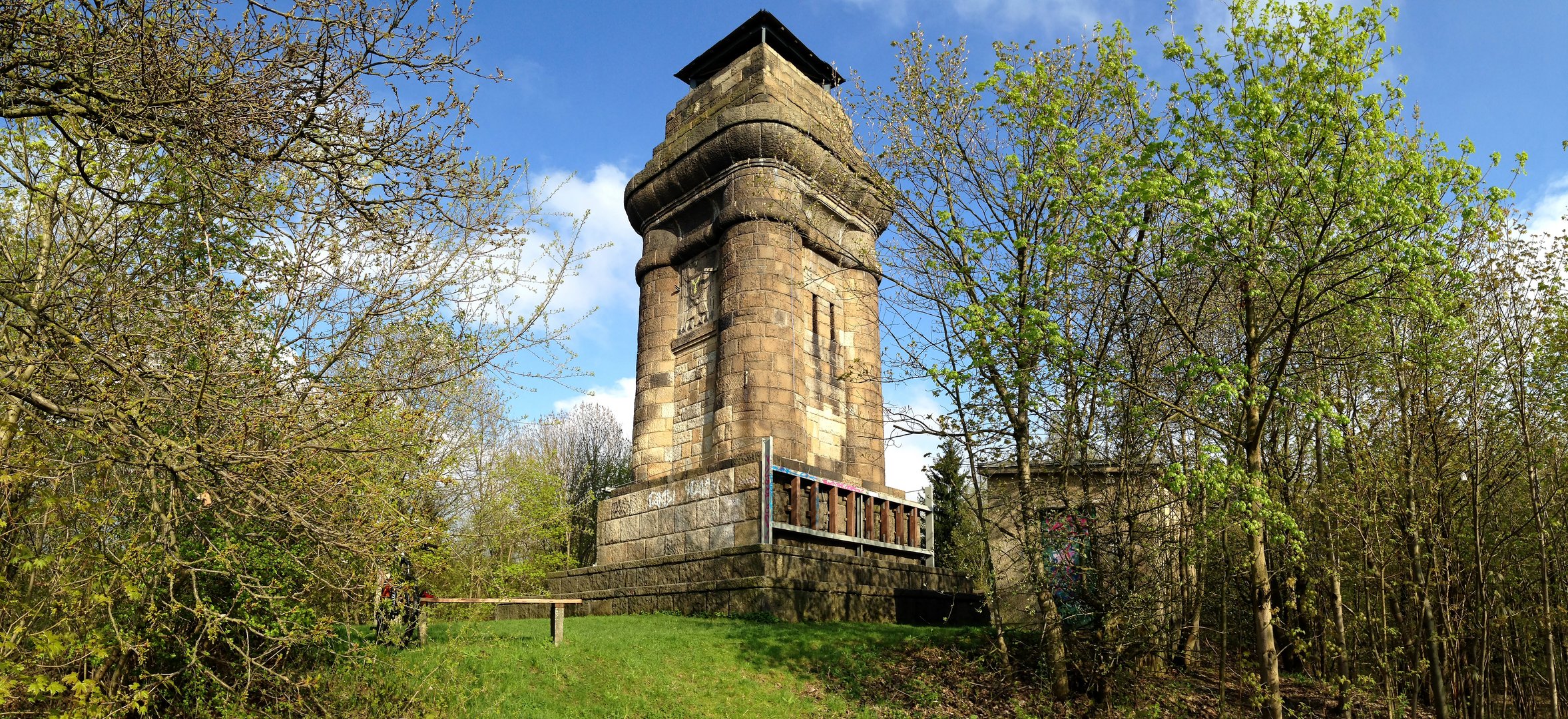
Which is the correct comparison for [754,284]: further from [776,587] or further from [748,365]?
[776,587]

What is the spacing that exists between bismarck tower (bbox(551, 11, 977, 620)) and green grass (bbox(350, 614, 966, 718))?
1562mm

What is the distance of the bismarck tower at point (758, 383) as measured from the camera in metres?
13.0

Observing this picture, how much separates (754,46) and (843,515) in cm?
928

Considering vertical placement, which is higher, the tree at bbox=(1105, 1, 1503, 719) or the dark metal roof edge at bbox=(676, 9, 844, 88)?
the dark metal roof edge at bbox=(676, 9, 844, 88)

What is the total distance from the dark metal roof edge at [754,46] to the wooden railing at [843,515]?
8016 mm

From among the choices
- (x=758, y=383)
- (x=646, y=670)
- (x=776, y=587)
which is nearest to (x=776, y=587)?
(x=776, y=587)

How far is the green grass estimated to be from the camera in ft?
26.3

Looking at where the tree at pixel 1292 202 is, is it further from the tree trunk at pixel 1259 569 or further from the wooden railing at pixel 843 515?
the wooden railing at pixel 843 515

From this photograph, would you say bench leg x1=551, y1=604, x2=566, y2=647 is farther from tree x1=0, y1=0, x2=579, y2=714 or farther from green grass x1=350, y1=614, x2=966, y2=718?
tree x1=0, y1=0, x2=579, y2=714

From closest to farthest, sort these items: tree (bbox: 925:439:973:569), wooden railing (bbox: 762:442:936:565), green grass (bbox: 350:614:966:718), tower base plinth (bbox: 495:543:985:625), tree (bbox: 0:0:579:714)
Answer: tree (bbox: 0:0:579:714) → green grass (bbox: 350:614:966:718) → tree (bbox: 925:439:973:569) → tower base plinth (bbox: 495:543:985:625) → wooden railing (bbox: 762:442:936:565)

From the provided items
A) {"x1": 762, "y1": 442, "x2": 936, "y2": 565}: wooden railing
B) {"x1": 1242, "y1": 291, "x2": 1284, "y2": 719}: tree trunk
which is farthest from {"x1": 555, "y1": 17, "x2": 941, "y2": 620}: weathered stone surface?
{"x1": 1242, "y1": 291, "x2": 1284, "y2": 719}: tree trunk

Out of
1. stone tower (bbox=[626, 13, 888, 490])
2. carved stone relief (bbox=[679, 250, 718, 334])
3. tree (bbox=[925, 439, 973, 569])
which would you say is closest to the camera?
tree (bbox=[925, 439, 973, 569])

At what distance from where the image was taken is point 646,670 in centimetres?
912

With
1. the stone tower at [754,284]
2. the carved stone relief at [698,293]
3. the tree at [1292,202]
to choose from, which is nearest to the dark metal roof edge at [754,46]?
the stone tower at [754,284]
